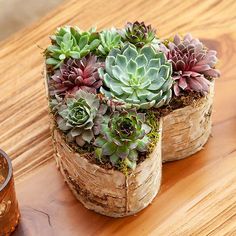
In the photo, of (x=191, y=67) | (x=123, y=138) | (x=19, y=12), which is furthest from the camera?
(x=19, y=12)

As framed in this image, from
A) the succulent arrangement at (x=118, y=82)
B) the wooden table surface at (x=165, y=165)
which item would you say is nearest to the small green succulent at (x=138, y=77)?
the succulent arrangement at (x=118, y=82)

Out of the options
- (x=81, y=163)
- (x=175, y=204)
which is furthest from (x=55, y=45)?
(x=175, y=204)

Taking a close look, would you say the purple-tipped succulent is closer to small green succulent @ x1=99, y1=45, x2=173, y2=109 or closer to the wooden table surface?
small green succulent @ x1=99, y1=45, x2=173, y2=109

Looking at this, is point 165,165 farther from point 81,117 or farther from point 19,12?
point 19,12

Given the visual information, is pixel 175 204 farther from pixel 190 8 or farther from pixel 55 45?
pixel 190 8

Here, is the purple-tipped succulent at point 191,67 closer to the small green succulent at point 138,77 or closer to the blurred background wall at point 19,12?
the small green succulent at point 138,77

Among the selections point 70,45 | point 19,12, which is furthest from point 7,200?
point 19,12
